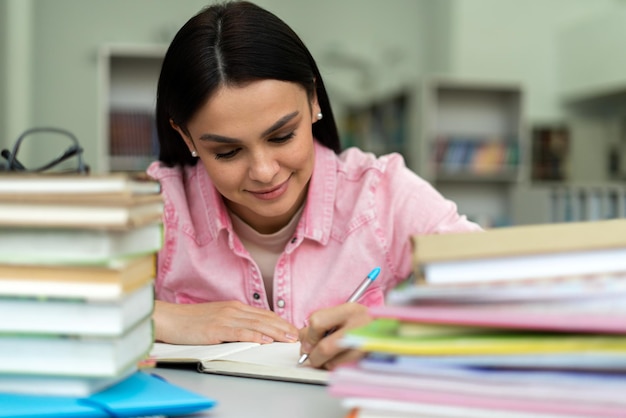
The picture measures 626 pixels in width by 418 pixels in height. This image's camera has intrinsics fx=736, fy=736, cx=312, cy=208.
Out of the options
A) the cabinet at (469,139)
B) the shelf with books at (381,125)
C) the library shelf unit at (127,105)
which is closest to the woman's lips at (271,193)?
the library shelf unit at (127,105)

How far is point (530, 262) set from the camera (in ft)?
1.71

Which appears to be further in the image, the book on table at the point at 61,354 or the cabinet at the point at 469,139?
the cabinet at the point at 469,139

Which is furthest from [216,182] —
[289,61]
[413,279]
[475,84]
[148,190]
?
[475,84]

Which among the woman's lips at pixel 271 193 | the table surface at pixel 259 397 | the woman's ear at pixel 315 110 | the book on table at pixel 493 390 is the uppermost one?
the woman's ear at pixel 315 110

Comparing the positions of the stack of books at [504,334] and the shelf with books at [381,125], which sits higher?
the shelf with books at [381,125]

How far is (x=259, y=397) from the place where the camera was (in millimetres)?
711

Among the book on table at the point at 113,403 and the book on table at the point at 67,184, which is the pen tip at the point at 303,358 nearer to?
the book on table at the point at 113,403

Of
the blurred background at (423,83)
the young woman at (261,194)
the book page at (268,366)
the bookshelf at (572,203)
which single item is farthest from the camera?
the blurred background at (423,83)

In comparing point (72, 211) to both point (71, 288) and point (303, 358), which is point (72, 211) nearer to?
point (71, 288)

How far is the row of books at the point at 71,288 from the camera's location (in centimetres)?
56

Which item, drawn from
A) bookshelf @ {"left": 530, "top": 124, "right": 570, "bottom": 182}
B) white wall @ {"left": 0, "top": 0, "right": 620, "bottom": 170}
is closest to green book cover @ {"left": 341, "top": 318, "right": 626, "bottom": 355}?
white wall @ {"left": 0, "top": 0, "right": 620, "bottom": 170}

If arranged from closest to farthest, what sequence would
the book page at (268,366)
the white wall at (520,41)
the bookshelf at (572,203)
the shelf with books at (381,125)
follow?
the book page at (268,366)
the bookshelf at (572,203)
the shelf with books at (381,125)
the white wall at (520,41)

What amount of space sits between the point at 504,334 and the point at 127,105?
4.23 metres

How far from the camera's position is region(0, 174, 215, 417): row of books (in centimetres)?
56
